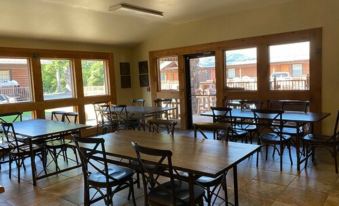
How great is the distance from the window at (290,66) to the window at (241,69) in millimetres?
390

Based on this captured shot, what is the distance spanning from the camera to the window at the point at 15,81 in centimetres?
560

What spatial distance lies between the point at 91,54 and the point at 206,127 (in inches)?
192

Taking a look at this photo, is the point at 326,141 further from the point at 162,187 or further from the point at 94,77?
the point at 94,77

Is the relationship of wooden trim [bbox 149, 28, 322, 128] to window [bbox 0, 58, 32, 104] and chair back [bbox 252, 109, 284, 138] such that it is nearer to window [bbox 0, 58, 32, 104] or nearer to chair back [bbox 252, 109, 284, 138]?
chair back [bbox 252, 109, 284, 138]

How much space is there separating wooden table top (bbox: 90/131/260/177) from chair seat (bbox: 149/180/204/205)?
0.27m

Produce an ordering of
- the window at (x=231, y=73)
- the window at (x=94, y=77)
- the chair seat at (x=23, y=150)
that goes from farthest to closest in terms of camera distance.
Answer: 1. the window at (x=94, y=77)
2. the window at (x=231, y=73)
3. the chair seat at (x=23, y=150)

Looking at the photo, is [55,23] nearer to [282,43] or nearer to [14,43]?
[14,43]

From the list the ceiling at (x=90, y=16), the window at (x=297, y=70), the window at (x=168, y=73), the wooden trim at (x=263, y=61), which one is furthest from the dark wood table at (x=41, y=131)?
the window at (x=297, y=70)

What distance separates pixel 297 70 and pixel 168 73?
11.0 ft

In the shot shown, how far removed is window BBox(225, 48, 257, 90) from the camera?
581 centimetres

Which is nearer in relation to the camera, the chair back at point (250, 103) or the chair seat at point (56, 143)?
the chair seat at point (56, 143)

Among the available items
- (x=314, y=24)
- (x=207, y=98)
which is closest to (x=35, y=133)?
(x=207, y=98)

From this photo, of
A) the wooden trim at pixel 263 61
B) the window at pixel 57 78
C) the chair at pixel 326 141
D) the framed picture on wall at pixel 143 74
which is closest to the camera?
the chair at pixel 326 141

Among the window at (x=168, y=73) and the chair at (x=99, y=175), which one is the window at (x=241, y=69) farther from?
the chair at (x=99, y=175)
